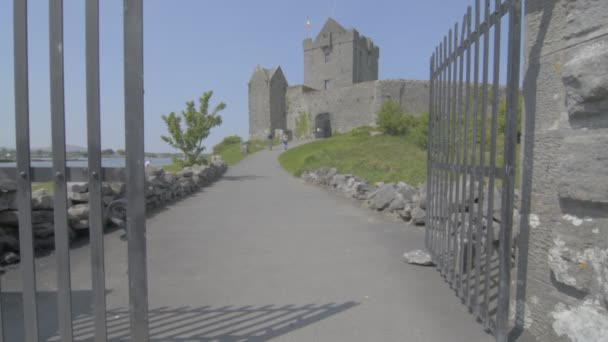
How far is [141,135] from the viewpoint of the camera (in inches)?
95.3

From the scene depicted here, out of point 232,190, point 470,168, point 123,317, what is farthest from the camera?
point 232,190

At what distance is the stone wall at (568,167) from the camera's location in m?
2.18

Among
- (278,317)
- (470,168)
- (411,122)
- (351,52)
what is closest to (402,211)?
(470,168)

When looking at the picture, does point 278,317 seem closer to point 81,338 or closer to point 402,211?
point 81,338

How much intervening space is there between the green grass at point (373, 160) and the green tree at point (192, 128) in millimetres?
4726

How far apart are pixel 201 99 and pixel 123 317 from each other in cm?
1493

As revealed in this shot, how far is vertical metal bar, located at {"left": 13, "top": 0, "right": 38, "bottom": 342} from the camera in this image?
2279 mm

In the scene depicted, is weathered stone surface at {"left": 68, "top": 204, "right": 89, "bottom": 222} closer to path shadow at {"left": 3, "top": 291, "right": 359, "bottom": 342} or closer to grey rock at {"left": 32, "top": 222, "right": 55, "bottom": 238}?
grey rock at {"left": 32, "top": 222, "right": 55, "bottom": 238}

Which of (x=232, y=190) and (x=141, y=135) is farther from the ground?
(x=141, y=135)

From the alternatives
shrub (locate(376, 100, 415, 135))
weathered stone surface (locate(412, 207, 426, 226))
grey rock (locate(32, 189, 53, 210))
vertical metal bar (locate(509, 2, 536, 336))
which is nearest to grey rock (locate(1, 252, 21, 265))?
grey rock (locate(32, 189, 53, 210))

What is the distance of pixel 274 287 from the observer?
4.27 meters

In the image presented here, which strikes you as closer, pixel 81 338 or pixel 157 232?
pixel 81 338

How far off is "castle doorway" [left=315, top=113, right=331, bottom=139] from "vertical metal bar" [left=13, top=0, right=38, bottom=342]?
45911mm

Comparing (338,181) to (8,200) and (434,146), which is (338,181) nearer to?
(434,146)
